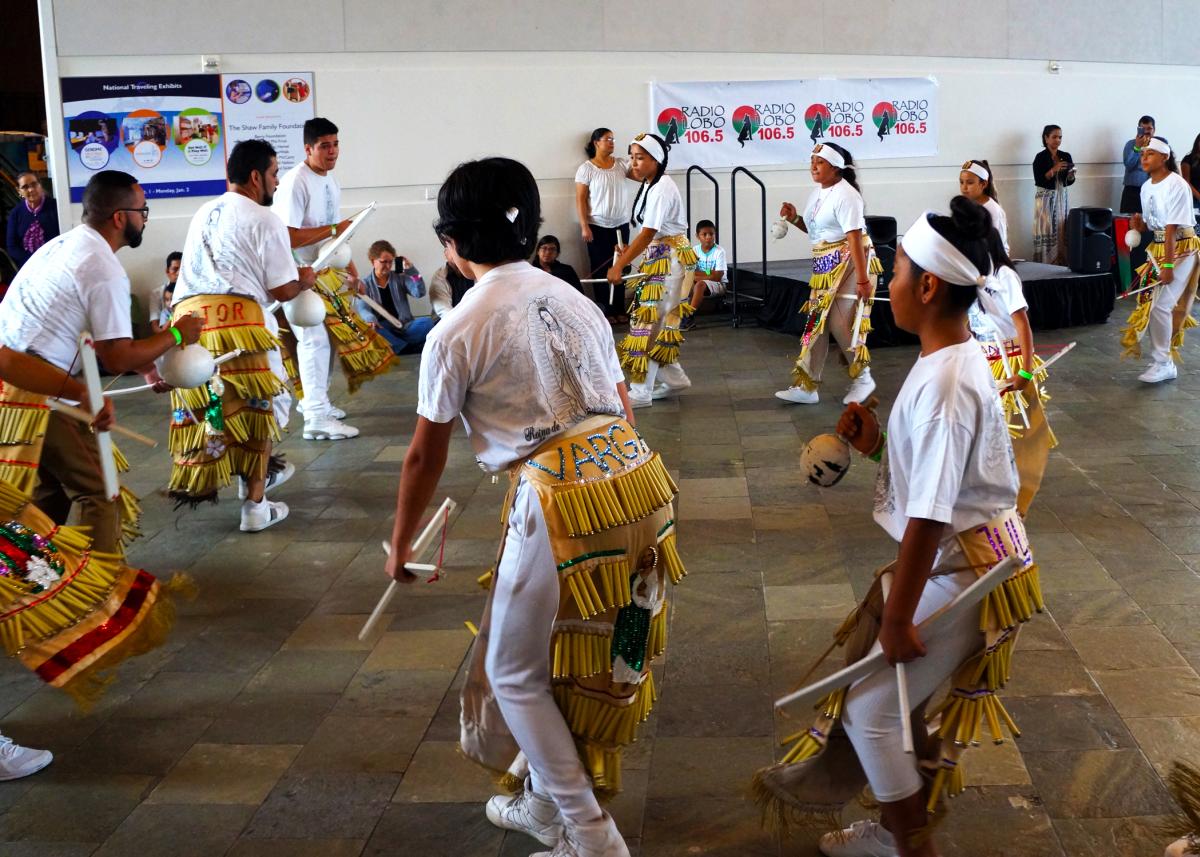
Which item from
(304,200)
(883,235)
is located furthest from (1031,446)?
(883,235)

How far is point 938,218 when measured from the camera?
7.82ft

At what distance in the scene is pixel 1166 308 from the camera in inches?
310

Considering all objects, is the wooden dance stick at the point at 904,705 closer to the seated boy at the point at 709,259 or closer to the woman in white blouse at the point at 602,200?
the seated boy at the point at 709,259

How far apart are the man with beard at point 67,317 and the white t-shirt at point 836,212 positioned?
4.13 metres

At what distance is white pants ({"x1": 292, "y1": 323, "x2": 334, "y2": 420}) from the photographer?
687cm

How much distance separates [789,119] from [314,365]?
666cm

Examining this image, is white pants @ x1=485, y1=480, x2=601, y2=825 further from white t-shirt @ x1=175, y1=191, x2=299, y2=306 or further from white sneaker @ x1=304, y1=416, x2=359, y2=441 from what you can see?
white sneaker @ x1=304, y1=416, x2=359, y2=441

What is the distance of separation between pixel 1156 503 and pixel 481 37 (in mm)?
7563

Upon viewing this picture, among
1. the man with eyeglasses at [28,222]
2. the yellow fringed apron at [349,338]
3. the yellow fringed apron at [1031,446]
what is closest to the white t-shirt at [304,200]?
the yellow fringed apron at [349,338]

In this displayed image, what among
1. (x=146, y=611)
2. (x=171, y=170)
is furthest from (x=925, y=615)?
(x=171, y=170)

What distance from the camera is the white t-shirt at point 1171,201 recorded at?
734cm

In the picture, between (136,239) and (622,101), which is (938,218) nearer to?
(136,239)

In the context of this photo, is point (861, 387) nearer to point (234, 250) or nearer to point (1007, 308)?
point (1007, 308)

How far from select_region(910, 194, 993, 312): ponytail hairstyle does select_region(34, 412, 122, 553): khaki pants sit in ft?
9.27
